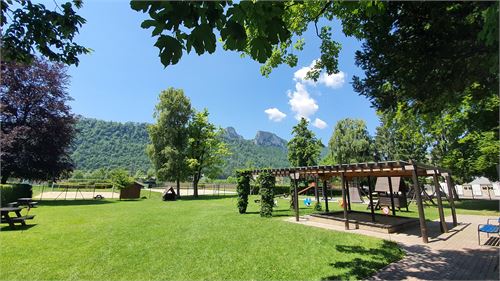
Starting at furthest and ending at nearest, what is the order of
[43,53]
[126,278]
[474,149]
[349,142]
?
1. [349,142]
2. [474,149]
3. [126,278]
4. [43,53]

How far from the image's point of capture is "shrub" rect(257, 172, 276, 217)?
15.8 metres

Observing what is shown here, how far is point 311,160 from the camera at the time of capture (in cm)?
4256

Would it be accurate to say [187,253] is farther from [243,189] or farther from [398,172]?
[398,172]

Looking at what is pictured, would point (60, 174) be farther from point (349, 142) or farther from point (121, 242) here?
point (349, 142)

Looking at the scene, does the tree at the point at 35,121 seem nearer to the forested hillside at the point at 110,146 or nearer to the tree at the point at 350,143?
the tree at the point at 350,143

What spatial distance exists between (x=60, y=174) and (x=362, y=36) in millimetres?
28537

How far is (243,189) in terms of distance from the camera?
1761cm

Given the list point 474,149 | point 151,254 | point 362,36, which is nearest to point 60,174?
point 151,254

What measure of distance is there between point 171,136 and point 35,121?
13600 mm

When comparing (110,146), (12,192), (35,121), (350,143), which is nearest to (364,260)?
(12,192)

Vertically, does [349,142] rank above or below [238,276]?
above

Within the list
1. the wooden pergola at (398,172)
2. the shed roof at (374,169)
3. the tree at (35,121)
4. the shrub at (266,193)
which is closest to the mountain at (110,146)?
the tree at (35,121)

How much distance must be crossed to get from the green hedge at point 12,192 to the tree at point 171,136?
12904 mm

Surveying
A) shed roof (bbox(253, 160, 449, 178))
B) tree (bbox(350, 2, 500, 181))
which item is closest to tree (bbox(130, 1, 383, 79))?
tree (bbox(350, 2, 500, 181))
